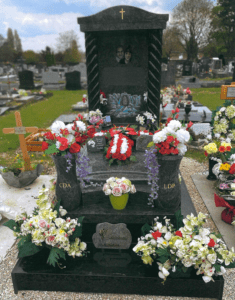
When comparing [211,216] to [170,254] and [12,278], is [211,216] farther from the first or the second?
[12,278]

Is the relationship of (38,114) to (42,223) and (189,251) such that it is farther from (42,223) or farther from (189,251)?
(189,251)

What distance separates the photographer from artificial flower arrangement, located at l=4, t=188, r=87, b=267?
3338 millimetres

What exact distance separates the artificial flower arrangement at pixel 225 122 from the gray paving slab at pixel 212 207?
1.26 meters

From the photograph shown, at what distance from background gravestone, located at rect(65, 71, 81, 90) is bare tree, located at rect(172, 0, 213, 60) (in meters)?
23.4

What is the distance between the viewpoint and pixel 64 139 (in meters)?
3.69

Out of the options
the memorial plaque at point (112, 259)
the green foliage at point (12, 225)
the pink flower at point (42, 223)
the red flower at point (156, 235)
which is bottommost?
the memorial plaque at point (112, 259)

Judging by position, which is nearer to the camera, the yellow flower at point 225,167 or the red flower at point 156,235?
the red flower at point 156,235

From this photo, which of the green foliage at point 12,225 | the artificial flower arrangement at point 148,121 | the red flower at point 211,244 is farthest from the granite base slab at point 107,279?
the artificial flower arrangement at point 148,121

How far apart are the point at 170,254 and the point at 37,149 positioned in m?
6.21

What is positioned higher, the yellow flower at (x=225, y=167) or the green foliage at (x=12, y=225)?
the yellow flower at (x=225, y=167)

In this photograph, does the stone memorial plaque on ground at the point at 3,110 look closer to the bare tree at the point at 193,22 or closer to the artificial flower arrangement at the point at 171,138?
the artificial flower arrangement at the point at 171,138

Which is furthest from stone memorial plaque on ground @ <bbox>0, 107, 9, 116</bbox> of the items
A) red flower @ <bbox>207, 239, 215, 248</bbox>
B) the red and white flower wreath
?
red flower @ <bbox>207, 239, 215, 248</bbox>

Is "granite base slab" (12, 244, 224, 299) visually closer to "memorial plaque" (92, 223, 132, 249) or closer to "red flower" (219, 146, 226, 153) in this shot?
"memorial plaque" (92, 223, 132, 249)

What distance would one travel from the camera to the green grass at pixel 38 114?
371 inches
